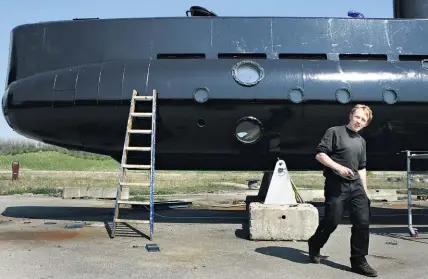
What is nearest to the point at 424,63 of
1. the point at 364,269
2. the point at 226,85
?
the point at 226,85

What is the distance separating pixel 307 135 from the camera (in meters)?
7.94

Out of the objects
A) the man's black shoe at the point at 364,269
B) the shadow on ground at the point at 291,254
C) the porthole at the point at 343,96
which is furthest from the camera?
the porthole at the point at 343,96

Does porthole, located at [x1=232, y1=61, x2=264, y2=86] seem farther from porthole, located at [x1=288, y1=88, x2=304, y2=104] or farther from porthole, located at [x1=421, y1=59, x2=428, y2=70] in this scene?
porthole, located at [x1=421, y1=59, x2=428, y2=70]

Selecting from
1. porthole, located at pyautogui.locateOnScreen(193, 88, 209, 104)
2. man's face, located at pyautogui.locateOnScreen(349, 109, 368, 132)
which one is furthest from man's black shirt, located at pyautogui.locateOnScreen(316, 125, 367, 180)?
porthole, located at pyautogui.locateOnScreen(193, 88, 209, 104)

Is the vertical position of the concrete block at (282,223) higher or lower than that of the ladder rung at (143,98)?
lower

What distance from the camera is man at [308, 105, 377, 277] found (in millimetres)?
4723

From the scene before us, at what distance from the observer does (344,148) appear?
480cm

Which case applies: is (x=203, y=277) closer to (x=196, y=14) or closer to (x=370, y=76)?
(x=370, y=76)

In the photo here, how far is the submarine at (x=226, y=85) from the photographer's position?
7.67 metres

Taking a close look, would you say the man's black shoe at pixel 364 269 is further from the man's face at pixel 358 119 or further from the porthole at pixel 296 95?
the porthole at pixel 296 95

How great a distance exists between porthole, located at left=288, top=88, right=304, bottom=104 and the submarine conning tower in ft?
9.86

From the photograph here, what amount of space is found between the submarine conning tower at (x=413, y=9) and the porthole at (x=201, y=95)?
14.1ft

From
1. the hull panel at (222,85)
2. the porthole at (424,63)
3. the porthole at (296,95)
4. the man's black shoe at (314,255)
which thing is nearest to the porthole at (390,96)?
the hull panel at (222,85)

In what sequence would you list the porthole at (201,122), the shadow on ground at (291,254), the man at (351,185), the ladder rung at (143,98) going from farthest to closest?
the porthole at (201,122), the ladder rung at (143,98), the shadow on ground at (291,254), the man at (351,185)
